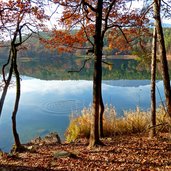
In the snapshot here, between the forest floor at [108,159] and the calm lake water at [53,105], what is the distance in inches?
192

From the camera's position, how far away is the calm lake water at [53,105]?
45.9 feet

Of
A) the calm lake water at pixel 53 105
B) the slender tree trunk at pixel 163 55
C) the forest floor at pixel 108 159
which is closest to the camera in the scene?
the forest floor at pixel 108 159

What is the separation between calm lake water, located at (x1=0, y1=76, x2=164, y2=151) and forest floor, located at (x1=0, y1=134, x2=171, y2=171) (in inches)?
192

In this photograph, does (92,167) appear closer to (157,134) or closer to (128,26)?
(157,134)

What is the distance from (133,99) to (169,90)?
14768 mm

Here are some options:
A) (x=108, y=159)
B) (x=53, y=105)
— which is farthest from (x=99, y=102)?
(x=53, y=105)

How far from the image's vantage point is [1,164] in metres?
5.95

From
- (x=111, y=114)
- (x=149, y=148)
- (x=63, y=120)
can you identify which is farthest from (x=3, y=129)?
(x=149, y=148)

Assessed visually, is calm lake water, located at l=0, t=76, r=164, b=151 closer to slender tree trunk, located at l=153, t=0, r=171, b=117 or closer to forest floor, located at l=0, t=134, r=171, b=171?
forest floor, located at l=0, t=134, r=171, b=171

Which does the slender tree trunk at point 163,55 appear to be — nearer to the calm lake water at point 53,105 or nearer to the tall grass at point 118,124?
the tall grass at point 118,124

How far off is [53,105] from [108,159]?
1411cm

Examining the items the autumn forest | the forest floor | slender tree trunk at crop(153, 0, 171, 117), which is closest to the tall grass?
the autumn forest

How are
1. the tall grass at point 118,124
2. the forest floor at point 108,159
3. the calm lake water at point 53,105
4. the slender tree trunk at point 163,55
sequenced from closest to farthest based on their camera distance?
the forest floor at point 108,159
the slender tree trunk at point 163,55
the tall grass at point 118,124
the calm lake water at point 53,105

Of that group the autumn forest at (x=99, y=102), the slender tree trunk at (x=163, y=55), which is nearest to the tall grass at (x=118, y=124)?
the autumn forest at (x=99, y=102)
